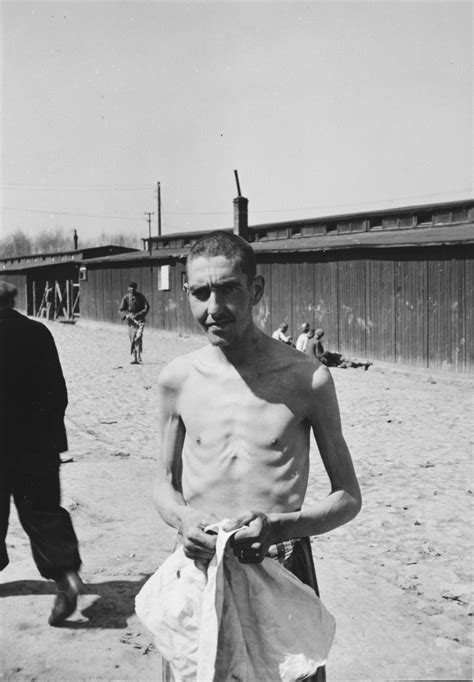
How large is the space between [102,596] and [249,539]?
298cm

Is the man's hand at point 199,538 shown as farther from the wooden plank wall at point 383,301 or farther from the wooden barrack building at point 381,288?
the wooden plank wall at point 383,301

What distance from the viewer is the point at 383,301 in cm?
1847

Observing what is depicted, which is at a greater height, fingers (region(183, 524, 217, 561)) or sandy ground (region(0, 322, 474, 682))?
fingers (region(183, 524, 217, 561))

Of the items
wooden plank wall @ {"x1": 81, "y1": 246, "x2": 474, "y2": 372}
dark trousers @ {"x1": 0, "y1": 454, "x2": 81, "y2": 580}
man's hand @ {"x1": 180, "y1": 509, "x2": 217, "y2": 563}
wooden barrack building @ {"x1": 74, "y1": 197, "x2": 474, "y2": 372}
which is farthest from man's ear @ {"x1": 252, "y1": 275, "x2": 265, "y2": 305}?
wooden plank wall @ {"x1": 81, "y1": 246, "x2": 474, "y2": 372}

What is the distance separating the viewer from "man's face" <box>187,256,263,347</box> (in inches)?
85.4

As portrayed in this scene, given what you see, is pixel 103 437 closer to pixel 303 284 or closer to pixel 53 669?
pixel 53 669

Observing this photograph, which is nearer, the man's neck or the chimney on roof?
the man's neck

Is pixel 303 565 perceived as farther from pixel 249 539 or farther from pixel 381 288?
pixel 381 288

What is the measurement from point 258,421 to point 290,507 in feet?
0.94

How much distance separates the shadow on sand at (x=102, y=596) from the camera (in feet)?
13.7

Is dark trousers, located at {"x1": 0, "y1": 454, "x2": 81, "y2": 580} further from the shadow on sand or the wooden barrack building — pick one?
the wooden barrack building

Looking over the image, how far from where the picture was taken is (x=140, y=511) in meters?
6.37

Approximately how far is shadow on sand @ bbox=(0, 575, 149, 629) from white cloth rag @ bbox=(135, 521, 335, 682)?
231 cm

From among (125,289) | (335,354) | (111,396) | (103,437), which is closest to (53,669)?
(103,437)
